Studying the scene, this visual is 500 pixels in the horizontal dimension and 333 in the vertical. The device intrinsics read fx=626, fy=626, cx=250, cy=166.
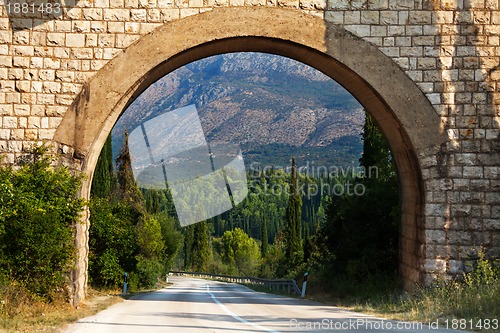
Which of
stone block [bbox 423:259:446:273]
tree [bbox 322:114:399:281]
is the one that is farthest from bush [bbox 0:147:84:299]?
tree [bbox 322:114:399:281]

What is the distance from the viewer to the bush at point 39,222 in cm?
1090

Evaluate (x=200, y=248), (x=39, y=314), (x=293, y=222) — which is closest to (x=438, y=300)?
(x=39, y=314)

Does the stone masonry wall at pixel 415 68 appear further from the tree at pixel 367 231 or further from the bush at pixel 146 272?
the bush at pixel 146 272

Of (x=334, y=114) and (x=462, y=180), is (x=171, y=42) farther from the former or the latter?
(x=334, y=114)

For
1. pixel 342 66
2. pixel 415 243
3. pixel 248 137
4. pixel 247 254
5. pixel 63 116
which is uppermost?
pixel 248 137

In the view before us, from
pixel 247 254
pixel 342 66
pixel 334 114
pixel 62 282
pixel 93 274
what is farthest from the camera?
pixel 334 114

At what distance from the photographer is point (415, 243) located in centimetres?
1247

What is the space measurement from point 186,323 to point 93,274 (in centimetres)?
1016

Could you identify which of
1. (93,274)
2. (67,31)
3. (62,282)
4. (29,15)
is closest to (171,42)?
(67,31)

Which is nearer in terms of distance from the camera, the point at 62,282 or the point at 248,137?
the point at 62,282

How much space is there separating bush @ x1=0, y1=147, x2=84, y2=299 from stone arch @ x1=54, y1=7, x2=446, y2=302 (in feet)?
1.65

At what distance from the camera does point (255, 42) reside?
40.9ft

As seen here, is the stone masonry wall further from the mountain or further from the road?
the mountain

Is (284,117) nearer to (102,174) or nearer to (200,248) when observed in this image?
(200,248)
